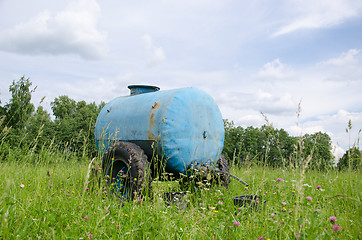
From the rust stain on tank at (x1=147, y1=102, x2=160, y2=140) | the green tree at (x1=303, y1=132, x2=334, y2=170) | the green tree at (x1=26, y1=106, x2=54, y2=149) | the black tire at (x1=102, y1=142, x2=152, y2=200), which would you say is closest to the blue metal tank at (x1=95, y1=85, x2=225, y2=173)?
the rust stain on tank at (x1=147, y1=102, x2=160, y2=140)

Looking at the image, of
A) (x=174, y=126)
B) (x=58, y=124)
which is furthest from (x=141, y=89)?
(x=58, y=124)

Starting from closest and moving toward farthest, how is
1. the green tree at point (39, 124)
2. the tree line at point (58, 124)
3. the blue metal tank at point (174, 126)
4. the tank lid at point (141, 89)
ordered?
the green tree at point (39, 124) → the blue metal tank at point (174, 126) → the tank lid at point (141, 89) → the tree line at point (58, 124)

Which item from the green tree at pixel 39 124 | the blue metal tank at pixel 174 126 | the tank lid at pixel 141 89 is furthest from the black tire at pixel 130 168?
the tank lid at pixel 141 89

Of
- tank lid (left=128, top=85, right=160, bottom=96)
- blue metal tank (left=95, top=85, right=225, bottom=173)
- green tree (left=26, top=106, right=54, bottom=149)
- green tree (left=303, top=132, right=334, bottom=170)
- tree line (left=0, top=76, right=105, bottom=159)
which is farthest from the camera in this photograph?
tree line (left=0, top=76, right=105, bottom=159)

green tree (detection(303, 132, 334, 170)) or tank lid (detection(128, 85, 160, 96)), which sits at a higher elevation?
tank lid (detection(128, 85, 160, 96))

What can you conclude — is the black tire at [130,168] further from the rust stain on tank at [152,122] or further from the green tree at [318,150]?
the green tree at [318,150]

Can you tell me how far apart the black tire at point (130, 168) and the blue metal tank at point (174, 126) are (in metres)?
0.23

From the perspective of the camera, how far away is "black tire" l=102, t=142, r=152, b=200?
4051mm

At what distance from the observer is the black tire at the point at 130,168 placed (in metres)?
4.05

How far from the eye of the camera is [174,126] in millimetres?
4449

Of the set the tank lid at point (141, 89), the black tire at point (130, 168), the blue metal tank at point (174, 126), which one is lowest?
the black tire at point (130, 168)

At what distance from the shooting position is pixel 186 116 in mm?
4645

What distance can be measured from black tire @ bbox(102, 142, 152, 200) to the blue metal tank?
227 mm

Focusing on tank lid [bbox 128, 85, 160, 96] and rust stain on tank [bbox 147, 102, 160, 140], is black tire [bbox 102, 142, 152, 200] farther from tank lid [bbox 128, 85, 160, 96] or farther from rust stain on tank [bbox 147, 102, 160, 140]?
tank lid [bbox 128, 85, 160, 96]
